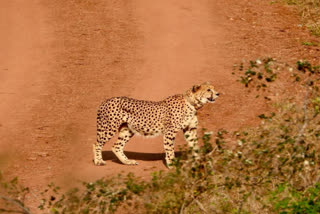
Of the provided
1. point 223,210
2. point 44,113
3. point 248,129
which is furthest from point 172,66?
point 223,210

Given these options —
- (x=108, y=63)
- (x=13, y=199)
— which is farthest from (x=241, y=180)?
(x=108, y=63)

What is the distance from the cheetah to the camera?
13.6 metres

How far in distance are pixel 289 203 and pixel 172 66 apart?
9748 millimetres

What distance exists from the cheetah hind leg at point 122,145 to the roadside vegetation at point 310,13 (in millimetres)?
8622

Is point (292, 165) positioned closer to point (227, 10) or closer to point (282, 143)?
point (282, 143)

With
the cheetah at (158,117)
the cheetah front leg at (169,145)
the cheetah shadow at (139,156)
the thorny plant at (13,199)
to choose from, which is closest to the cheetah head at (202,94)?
the cheetah at (158,117)

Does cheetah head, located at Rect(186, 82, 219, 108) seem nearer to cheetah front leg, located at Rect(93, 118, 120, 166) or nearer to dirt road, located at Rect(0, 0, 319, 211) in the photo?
dirt road, located at Rect(0, 0, 319, 211)

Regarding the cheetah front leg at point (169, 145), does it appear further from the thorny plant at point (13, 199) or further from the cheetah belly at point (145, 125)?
the thorny plant at point (13, 199)

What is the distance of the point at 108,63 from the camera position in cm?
1950

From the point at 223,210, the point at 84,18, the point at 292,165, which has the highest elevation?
the point at 292,165

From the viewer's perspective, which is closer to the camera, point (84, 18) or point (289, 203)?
point (289, 203)

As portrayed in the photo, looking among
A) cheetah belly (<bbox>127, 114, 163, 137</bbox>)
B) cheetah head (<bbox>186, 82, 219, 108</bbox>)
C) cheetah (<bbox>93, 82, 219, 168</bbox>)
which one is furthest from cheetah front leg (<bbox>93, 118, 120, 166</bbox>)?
cheetah head (<bbox>186, 82, 219, 108</bbox>)

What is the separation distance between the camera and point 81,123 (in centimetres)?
1602

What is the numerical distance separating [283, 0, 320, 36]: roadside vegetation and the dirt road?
31cm
